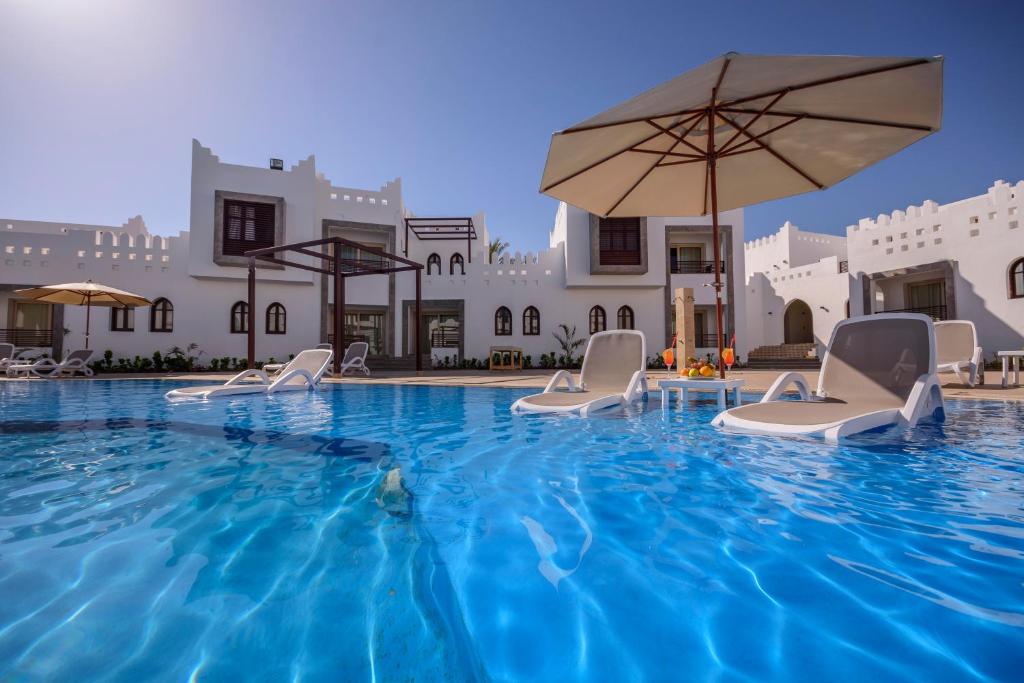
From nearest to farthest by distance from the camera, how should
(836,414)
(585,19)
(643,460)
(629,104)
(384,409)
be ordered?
(643,460) < (836,414) < (629,104) < (384,409) < (585,19)

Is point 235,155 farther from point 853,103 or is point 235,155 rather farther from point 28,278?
point 853,103

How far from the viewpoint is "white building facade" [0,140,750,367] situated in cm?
1661

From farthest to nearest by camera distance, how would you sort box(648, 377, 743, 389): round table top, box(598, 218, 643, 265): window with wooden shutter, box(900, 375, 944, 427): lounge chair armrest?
box(598, 218, 643, 265): window with wooden shutter → box(648, 377, 743, 389): round table top → box(900, 375, 944, 427): lounge chair armrest

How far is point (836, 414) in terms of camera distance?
3975 millimetres

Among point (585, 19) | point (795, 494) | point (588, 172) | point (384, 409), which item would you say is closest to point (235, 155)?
point (585, 19)

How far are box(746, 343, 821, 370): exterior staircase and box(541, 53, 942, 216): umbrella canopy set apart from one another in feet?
40.9

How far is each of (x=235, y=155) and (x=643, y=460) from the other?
20328 millimetres

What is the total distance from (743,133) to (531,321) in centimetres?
1414

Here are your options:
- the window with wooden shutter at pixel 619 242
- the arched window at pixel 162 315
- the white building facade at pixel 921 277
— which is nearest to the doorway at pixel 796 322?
the white building facade at pixel 921 277

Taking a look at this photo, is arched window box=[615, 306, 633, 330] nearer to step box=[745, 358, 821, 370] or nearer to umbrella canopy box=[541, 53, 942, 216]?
step box=[745, 358, 821, 370]

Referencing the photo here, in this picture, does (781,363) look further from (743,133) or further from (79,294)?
(79,294)

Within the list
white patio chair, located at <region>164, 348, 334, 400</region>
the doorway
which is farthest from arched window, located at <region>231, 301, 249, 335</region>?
the doorway

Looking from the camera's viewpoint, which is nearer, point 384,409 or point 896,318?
point 896,318

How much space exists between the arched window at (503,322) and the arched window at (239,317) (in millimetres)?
10177
